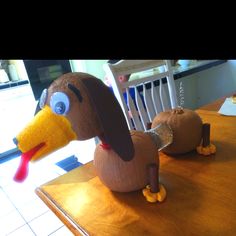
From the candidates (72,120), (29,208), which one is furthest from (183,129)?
(29,208)

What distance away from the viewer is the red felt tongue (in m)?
0.33

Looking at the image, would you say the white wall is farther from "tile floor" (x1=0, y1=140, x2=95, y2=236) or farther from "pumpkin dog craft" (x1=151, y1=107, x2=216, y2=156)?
"pumpkin dog craft" (x1=151, y1=107, x2=216, y2=156)

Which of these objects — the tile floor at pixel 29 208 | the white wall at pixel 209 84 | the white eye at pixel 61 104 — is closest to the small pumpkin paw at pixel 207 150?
the white eye at pixel 61 104

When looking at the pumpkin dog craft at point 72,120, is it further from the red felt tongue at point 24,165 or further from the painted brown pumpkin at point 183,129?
the painted brown pumpkin at point 183,129

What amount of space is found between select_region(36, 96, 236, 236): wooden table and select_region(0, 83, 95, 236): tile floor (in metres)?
0.27

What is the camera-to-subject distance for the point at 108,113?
38 centimetres

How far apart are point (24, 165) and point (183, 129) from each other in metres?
0.42

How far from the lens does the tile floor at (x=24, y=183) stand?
137 cm

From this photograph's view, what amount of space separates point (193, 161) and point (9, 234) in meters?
1.26

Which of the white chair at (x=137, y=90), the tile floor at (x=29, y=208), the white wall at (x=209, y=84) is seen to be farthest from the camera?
the white wall at (x=209, y=84)

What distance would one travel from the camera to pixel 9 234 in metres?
1.35

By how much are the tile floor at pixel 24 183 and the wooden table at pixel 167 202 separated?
270mm
